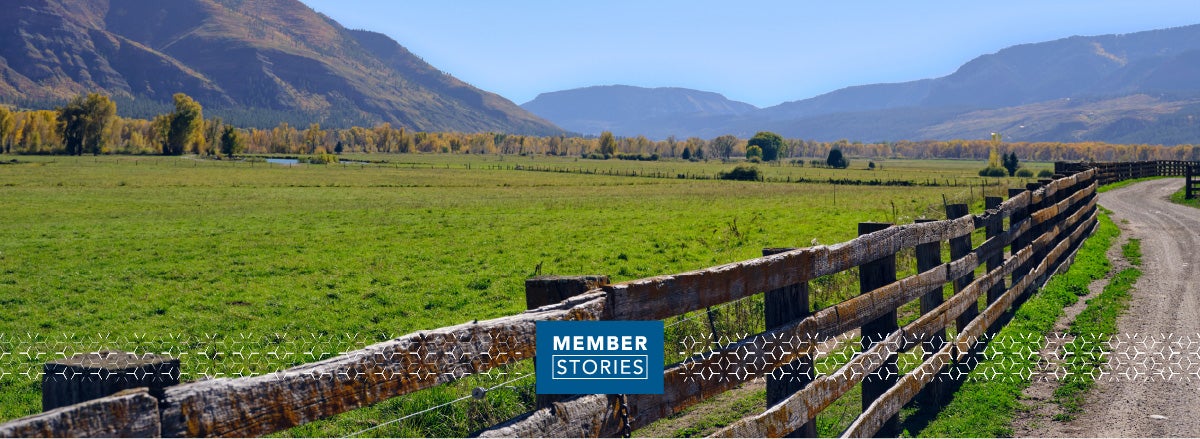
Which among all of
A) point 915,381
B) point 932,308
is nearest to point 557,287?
point 915,381

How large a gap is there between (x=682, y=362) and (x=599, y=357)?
3.06 ft

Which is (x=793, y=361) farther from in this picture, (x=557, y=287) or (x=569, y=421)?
(x=569, y=421)

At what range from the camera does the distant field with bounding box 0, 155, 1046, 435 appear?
13.8 meters

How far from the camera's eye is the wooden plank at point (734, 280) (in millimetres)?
4203

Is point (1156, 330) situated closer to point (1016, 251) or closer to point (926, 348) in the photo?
point (1016, 251)

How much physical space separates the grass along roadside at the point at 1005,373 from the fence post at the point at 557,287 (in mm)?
4643

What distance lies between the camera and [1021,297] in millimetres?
12961

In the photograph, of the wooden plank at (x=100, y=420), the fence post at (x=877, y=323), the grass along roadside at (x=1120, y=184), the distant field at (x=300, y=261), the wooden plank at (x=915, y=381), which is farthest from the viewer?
the grass along roadside at (x=1120, y=184)

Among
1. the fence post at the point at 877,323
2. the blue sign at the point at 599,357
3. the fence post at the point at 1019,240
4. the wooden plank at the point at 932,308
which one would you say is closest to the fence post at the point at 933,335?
the wooden plank at the point at 932,308

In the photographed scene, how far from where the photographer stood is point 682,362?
4840 millimetres

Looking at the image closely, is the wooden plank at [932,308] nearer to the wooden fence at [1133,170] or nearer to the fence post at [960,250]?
the fence post at [960,250]

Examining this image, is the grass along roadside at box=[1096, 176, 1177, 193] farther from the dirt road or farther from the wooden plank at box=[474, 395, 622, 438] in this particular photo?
the wooden plank at box=[474, 395, 622, 438]

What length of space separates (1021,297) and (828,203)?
115 feet

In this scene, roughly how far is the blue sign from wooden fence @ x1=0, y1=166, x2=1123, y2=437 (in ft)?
0.18
